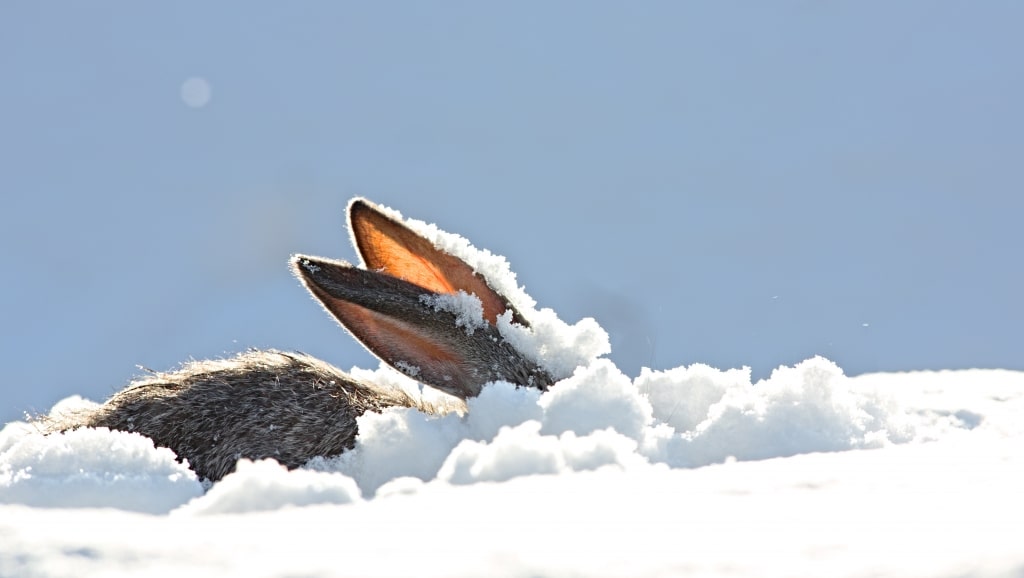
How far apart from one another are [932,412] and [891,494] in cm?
375

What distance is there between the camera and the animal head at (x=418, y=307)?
487 cm

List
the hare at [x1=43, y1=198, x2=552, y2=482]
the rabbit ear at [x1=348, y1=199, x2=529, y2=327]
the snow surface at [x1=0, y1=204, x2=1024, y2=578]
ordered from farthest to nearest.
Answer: the rabbit ear at [x1=348, y1=199, x2=529, y2=327] < the hare at [x1=43, y1=198, x2=552, y2=482] < the snow surface at [x1=0, y1=204, x2=1024, y2=578]

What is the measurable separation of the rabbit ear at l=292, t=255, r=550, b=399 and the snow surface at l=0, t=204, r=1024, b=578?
705mm

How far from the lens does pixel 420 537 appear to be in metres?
1.94

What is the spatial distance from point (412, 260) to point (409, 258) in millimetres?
21

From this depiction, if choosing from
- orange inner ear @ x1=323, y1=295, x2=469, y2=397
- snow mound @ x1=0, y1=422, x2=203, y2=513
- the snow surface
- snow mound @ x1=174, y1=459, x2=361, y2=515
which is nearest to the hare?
orange inner ear @ x1=323, y1=295, x2=469, y2=397

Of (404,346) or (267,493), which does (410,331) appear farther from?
(267,493)

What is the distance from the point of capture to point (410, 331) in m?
5.06

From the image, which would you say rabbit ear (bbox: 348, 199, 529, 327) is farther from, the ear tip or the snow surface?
the snow surface

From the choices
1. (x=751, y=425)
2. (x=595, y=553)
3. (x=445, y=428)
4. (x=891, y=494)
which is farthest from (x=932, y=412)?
(x=595, y=553)

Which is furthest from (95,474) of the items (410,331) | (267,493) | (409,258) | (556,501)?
(409,258)

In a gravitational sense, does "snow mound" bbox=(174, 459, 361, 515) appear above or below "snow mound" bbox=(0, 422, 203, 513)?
below

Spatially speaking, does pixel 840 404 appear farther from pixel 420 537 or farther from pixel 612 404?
pixel 420 537

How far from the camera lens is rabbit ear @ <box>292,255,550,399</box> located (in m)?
4.79
